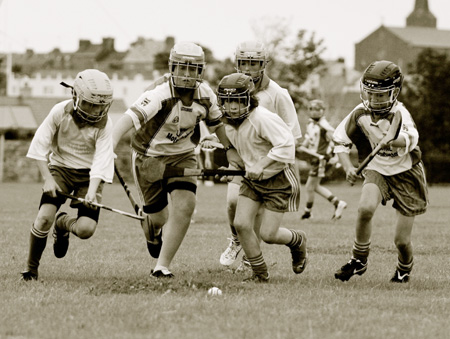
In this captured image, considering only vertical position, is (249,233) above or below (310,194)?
above

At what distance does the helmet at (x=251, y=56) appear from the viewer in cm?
882

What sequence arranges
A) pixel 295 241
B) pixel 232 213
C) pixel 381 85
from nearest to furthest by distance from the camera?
pixel 381 85
pixel 295 241
pixel 232 213

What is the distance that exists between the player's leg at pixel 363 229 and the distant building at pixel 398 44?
111946 mm

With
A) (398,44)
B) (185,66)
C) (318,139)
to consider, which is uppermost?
(185,66)

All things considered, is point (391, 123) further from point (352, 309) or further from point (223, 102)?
point (352, 309)

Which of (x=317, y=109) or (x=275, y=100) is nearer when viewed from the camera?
(x=275, y=100)

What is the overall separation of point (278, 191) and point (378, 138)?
0.97 meters

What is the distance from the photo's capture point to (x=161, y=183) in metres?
8.51

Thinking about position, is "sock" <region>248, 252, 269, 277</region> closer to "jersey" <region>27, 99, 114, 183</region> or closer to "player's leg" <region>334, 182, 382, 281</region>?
"player's leg" <region>334, 182, 382, 281</region>

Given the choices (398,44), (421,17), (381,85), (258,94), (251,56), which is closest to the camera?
(381,85)

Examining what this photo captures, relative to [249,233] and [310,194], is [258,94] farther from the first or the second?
[310,194]

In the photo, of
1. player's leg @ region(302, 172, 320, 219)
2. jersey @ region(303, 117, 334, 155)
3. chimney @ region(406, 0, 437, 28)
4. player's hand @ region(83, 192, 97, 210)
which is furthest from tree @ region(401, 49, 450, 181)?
chimney @ region(406, 0, 437, 28)

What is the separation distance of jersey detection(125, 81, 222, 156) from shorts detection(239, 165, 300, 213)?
2.25ft

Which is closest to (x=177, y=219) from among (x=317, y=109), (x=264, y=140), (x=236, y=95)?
(x=264, y=140)
